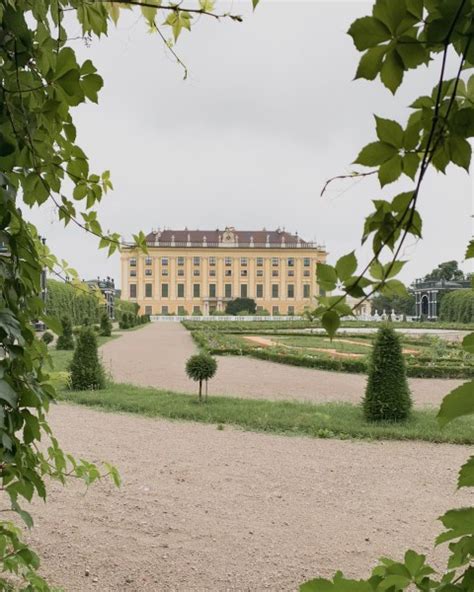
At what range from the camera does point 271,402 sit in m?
7.57

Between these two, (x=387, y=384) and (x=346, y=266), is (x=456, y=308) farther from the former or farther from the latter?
(x=346, y=266)

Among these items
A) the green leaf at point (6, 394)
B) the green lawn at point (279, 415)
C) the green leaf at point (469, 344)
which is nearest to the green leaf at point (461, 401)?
the green leaf at point (469, 344)

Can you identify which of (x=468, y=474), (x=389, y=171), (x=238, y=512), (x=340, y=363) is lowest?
(x=238, y=512)

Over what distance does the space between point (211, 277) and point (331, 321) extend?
203 feet

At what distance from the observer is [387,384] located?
6.59 metres

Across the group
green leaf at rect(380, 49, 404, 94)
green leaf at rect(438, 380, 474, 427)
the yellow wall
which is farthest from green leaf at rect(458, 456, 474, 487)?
the yellow wall

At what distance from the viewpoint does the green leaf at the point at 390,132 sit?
46 centimetres

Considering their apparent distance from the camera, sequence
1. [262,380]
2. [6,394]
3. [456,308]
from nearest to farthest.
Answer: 1. [6,394]
2. [262,380]
3. [456,308]

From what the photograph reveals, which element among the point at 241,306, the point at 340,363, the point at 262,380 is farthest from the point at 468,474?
the point at 241,306

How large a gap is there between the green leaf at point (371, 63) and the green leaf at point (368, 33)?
0.01 meters

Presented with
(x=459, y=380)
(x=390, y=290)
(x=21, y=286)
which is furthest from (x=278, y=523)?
(x=459, y=380)

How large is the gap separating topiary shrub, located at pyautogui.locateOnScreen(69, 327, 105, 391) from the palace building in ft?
171

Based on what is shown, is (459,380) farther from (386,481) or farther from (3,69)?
(3,69)

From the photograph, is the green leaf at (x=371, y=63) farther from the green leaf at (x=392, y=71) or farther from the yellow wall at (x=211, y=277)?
the yellow wall at (x=211, y=277)
